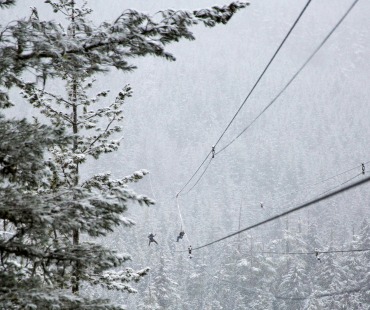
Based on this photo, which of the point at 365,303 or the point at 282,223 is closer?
the point at 365,303

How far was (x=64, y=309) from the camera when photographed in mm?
4262

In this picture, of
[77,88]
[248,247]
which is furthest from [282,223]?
[77,88]

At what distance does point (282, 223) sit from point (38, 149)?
4805 inches

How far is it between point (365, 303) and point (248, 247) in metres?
22.3

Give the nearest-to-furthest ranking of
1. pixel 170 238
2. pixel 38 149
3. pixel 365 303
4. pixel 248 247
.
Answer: pixel 38 149
pixel 365 303
pixel 248 247
pixel 170 238

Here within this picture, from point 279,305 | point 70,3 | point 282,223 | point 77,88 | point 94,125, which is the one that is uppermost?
point 282,223

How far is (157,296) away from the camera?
4709 cm

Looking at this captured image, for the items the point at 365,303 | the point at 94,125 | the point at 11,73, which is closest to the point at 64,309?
the point at 11,73

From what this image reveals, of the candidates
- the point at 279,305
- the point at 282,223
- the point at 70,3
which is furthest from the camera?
Answer: the point at 282,223

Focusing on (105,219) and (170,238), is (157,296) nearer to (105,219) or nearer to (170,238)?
(170,238)

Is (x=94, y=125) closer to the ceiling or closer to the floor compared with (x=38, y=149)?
closer to the ceiling

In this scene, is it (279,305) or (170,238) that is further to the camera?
(170,238)

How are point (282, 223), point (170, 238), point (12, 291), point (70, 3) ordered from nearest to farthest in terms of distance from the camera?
point (12, 291)
point (70, 3)
point (170, 238)
point (282, 223)

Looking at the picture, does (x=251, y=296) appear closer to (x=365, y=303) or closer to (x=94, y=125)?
(x=365, y=303)
